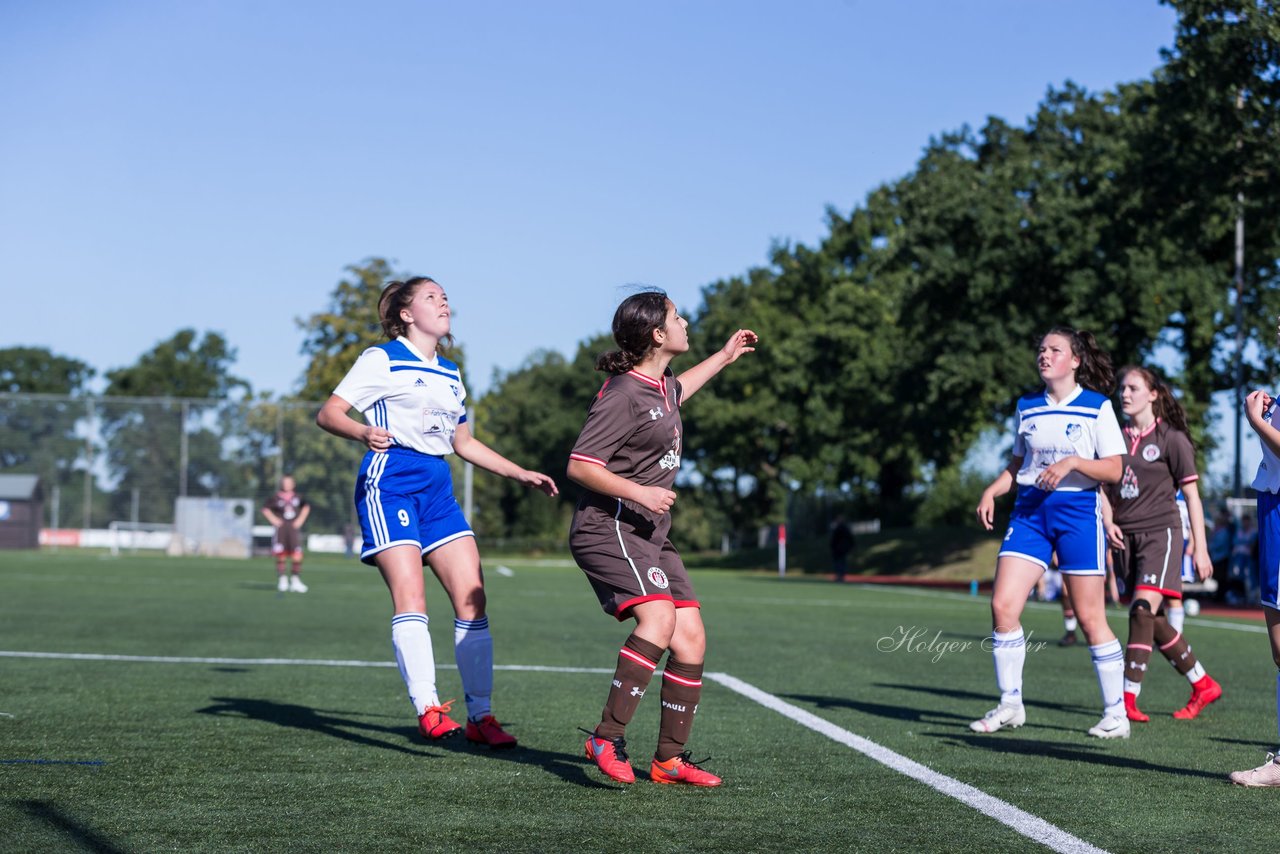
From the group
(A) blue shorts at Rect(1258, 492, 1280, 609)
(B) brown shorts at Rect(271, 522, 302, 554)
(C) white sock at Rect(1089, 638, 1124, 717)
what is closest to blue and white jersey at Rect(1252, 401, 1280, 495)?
(A) blue shorts at Rect(1258, 492, 1280, 609)

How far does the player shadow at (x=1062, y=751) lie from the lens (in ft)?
20.1

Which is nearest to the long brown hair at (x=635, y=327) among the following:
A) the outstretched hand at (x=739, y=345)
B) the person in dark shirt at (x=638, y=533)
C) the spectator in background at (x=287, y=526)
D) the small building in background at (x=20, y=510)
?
the person in dark shirt at (x=638, y=533)

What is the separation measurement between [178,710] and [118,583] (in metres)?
18.6

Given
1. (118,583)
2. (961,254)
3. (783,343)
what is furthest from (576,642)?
(783,343)

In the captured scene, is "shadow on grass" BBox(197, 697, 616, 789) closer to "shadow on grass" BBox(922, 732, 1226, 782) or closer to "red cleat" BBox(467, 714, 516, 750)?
"red cleat" BBox(467, 714, 516, 750)

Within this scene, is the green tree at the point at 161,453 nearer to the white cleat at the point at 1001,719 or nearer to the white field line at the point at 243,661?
the white field line at the point at 243,661

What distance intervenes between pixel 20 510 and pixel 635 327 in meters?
52.4

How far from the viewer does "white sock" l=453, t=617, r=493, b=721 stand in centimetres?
627

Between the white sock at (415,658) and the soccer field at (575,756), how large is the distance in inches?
10.0

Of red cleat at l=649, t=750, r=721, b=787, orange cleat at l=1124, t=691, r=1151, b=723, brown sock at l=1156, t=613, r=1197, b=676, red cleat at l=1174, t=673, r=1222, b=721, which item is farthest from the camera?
brown sock at l=1156, t=613, r=1197, b=676

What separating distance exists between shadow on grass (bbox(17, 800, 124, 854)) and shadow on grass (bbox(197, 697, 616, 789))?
1.81 metres

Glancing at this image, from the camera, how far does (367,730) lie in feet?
22.6

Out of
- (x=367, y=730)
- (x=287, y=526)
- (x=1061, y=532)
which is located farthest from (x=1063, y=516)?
(x=287, y=526)

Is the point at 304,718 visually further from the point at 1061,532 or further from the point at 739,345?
the point at 1061,532
